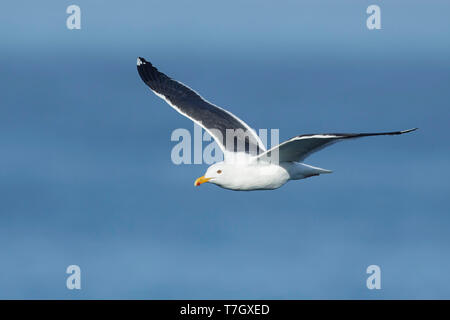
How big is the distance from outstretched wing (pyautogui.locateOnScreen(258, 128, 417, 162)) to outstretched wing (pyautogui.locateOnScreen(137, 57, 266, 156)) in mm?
1042

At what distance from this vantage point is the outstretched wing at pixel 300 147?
13.0 metres

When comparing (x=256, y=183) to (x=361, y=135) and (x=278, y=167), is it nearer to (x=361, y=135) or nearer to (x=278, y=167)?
(x=278, y=167)

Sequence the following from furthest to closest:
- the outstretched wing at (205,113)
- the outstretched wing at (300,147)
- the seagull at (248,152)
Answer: the outstretched wing at (205,113), the seagull at (248,152), the outstretched wing at (300,147)

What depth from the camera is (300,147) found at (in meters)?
14.2

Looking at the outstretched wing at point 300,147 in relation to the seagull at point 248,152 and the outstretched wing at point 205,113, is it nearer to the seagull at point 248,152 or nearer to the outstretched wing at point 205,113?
the seagull at point 248,152

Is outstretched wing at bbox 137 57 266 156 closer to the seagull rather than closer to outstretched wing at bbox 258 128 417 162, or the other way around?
the seagull

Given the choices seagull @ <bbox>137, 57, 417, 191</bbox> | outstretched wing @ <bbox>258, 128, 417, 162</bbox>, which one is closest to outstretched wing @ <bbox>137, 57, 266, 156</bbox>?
seagull @ <bbox>137, 57, 417, 191</bbox>

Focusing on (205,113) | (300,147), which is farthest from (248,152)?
(205,113)

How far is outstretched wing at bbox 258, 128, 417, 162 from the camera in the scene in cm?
1304

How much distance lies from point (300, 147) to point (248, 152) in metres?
1.50

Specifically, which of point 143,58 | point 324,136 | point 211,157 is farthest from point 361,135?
point 143,58

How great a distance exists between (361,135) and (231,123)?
15.1ft

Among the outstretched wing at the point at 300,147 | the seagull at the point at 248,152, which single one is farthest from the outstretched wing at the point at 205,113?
the outstretched wing at the point at 300,147

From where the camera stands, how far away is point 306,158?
48.5 feet
